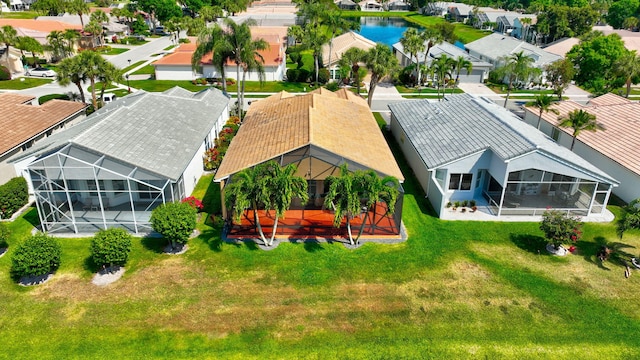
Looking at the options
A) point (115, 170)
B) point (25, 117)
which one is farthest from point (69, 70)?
point (115, 170)

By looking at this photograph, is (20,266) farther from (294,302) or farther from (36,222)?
(294,302)

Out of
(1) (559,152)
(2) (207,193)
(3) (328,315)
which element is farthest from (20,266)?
(1) (559,152)

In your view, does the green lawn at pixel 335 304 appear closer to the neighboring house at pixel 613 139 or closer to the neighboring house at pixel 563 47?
the neighboring house at pixel 613 139

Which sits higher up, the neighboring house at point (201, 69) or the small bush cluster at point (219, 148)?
the neighboring house at point (201, 69)

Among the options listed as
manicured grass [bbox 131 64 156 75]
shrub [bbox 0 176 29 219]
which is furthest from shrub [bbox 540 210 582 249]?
manicured grass [bbox 131 64 156 75]

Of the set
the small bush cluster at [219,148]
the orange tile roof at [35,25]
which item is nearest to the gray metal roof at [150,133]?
the small bush cluster at [219,148]

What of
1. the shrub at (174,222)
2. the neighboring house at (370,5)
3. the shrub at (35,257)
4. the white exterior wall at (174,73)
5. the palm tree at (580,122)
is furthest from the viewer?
the neighboring house at (370,5)
